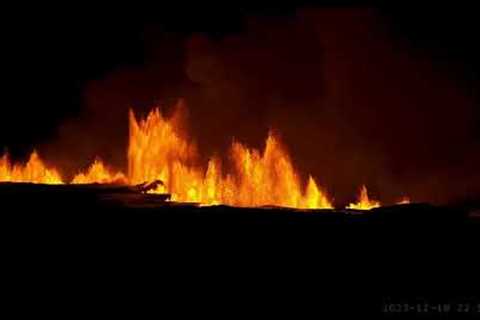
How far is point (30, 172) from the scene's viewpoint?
53.2ft

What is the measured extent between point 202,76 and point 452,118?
22.6ft

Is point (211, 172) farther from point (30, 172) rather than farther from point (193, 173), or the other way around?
point (30, 172)

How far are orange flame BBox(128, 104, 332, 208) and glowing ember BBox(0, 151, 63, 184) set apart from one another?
7.58 feet

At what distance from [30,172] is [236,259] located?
9.41 metres

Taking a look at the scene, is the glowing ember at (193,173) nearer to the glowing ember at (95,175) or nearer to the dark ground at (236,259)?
the glowing ember at (95,175)

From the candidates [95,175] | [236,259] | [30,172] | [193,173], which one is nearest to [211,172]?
[193,173]

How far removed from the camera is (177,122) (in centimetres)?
1738

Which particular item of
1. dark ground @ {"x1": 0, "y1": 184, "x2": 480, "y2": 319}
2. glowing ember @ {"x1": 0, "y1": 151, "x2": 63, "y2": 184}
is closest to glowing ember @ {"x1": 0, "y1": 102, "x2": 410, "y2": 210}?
glowing ember @ {"x1": 0, "y1": 151, "x2": 63, "y2": 184}

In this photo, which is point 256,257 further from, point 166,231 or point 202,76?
point 202,76

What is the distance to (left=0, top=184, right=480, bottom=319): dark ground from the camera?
772 cm

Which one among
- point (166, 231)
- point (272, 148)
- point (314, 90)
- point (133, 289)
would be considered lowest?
Result: point (133, 289)

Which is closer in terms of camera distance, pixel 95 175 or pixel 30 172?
pixel 30 172

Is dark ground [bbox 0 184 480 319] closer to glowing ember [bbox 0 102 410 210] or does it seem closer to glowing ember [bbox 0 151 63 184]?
glowing ember [bbox 0 102 410 210]

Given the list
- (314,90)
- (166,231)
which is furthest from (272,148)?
(166,231)
